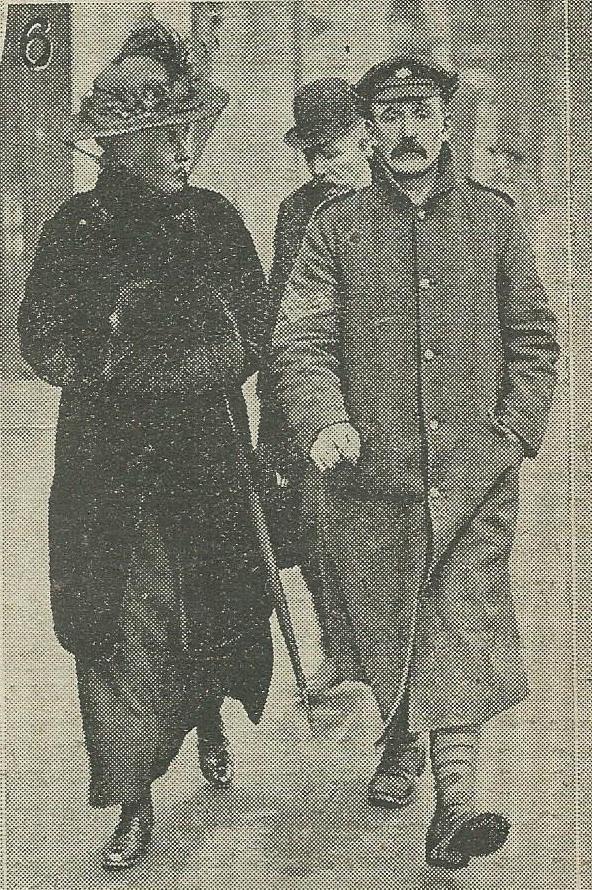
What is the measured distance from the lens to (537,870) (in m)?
1.53

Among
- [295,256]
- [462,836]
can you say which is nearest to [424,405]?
[295,256]

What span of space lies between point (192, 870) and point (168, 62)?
1533 mm

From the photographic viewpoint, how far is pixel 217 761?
1.53 meters

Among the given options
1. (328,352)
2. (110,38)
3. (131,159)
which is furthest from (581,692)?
(110,38)

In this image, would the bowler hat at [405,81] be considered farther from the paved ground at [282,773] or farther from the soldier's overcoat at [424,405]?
the paved ground at [282,773]

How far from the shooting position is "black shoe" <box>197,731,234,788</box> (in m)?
1.53

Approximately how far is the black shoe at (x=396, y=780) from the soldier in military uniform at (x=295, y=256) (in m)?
0.18

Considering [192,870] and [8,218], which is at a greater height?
[8,218]

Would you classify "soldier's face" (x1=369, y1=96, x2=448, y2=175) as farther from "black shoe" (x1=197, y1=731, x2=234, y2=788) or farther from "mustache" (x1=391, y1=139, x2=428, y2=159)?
"black shoe" (x1=197, y1=731, x2=234, y2=788)

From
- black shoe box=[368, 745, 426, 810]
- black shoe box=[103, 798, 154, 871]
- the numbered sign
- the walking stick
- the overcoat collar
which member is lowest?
black shoe box=[103, 798, 154, 871]

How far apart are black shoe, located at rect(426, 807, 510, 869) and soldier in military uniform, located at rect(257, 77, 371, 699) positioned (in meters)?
0.32

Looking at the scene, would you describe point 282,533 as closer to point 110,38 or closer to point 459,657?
point 459,657

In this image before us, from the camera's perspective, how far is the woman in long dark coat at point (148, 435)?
59.6 inches

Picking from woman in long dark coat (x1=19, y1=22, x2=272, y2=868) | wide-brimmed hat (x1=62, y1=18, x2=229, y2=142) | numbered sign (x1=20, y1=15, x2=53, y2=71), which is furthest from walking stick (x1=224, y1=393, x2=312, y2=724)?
numbered sign (x1=20, y1=15, x2=53, y2=71)
